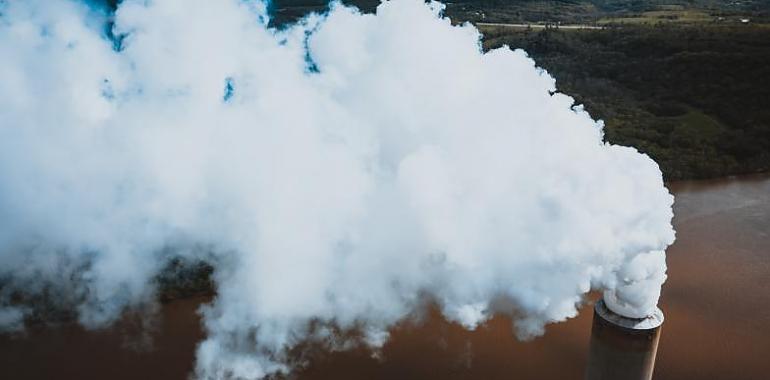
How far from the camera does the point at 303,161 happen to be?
12844 mm

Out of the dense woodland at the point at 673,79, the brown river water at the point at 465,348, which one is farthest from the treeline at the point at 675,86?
the brown river water at the point at 465,348

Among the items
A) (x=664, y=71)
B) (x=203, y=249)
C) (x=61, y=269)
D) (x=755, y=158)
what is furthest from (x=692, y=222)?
(x=664, y=71)

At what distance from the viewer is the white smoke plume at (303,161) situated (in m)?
11.2

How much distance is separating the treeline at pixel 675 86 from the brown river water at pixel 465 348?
48.4 ft

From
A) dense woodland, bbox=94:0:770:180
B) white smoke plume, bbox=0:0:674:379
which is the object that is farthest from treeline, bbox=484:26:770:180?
white smoke plume, bbox=0:0:674:379

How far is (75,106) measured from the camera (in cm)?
1296

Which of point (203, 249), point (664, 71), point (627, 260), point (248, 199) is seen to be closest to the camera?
point (627, 260)

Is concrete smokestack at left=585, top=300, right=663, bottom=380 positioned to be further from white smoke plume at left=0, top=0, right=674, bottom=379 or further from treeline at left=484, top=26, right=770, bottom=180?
treeline at left=484, top=26, right=770, bottom=180

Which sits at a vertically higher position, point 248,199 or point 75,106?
point 75,106

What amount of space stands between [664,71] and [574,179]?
44.4 meters

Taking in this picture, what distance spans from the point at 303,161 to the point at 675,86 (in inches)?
1664

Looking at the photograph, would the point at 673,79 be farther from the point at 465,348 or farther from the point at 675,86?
the point at 465,348

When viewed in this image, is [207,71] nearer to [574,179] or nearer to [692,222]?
[574,179]

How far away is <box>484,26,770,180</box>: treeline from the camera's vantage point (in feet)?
117
